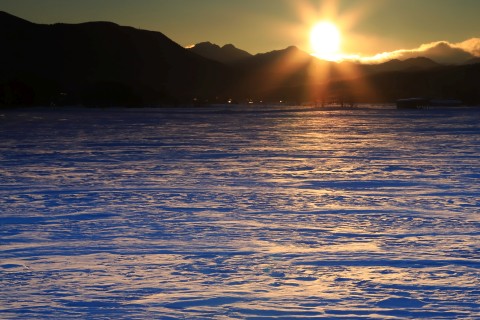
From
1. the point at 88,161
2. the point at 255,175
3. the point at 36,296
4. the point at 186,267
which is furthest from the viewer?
the point at 88,161

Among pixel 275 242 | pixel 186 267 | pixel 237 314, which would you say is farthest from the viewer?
pixel 275 242

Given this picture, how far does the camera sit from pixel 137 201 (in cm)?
1179

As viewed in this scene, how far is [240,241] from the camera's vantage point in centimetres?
845

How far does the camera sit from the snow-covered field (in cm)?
596

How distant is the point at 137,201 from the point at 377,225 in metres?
3.95

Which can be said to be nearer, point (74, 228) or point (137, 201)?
point (74, 228)

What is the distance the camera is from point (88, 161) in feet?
62.5

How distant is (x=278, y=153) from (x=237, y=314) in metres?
16.3

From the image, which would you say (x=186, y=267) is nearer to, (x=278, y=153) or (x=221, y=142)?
(x=278, y=153)

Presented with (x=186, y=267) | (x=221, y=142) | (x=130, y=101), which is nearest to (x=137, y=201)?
(x=186, y=267)

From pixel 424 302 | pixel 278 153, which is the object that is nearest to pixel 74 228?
pixel 424 302

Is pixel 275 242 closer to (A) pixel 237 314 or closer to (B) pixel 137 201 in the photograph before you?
(A) pixel 237 314

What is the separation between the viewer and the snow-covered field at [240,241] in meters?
5.96

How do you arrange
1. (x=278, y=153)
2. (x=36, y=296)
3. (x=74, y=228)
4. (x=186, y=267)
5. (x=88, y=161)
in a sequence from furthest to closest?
(x=278, y=153)
(x=88, y=161)
(x=74, y=228)
(x=186, y=267)
(x=36, y=296)
